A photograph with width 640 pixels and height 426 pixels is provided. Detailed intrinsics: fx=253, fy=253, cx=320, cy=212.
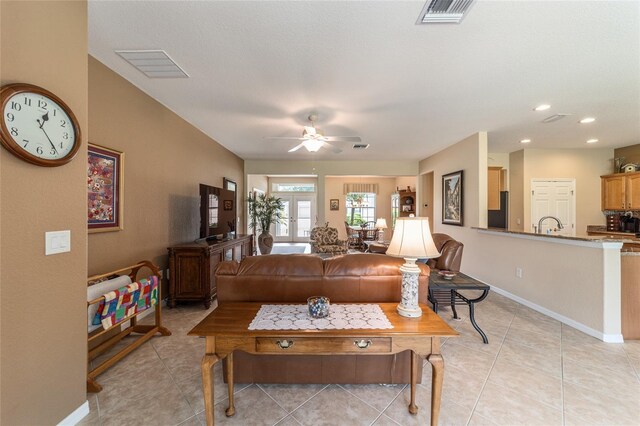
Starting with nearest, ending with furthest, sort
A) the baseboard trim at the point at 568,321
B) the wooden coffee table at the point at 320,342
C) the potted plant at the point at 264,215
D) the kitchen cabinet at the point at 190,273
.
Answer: the wooden coffee table at the point at 320,342 → the baseboard trim at the point at 568,321 → the kitchen cabinet at the point at 190,273 → the potted plant at the point at 264,215

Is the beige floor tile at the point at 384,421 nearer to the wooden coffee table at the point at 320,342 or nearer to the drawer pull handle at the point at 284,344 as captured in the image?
the wooden coffee table at the point at 320,342

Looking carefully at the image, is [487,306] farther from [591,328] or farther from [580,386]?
[580,386]

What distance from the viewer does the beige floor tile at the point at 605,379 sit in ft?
6.09

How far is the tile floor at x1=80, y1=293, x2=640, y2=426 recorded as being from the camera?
1.59 meters

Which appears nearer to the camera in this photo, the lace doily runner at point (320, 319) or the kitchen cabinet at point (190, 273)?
the lace doily runner at point (320, 319)

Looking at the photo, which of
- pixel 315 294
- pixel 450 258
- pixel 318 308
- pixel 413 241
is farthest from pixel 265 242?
pixel 413 241

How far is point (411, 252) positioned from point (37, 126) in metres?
2.19

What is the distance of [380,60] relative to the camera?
7.18 ft

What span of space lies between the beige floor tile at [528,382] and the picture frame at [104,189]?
3.57 m

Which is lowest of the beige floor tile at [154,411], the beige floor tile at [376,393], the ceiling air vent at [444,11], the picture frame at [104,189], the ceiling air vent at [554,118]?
the beige floor tile at [154,411]

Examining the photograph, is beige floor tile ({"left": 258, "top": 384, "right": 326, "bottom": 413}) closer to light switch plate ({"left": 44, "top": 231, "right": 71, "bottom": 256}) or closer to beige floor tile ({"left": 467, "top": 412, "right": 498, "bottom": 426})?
beige floor tile ({"left": 467, "top": 412, "right": 498, "bottom": 426})

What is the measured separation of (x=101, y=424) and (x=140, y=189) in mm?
2181

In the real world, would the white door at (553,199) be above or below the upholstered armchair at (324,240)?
above

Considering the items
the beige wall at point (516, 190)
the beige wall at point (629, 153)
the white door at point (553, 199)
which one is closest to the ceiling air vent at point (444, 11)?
the beige wall at point (516, 190)
